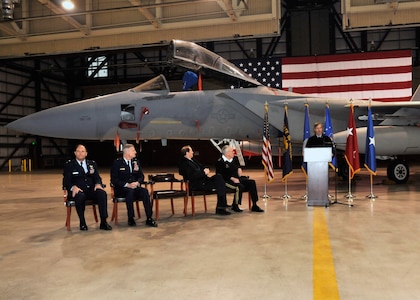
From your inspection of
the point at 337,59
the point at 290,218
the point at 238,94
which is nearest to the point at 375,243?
the point at 290,218

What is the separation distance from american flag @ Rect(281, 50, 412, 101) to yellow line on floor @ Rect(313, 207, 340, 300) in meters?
12.5

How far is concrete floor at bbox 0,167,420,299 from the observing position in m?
2.93

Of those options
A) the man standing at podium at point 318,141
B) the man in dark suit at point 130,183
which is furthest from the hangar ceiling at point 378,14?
the man in dark suit at point 130,183

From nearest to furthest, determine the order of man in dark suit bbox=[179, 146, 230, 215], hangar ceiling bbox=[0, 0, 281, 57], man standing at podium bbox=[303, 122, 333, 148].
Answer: man in dark suit bbox=[179, 146, 230, 215], man standing at podium bbox=[303, 122, 333, 148], hangar ceiling bbox=[0, 0, 281, 57]

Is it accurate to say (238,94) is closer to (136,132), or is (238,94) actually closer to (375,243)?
(136,132)


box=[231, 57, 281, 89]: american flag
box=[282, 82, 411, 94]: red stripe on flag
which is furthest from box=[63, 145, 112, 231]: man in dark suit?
box=[282, 82, 411, 94]: red stripe on flag

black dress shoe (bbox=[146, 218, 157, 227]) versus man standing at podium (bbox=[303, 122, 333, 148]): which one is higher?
man standing at podium (bbox=[303, 122, 333, 148])

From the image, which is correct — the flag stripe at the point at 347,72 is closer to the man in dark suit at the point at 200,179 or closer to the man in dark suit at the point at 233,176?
the man in dark suit at the point at 233,176

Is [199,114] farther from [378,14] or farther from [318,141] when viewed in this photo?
[378,14]

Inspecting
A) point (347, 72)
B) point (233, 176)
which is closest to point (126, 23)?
point (347, 72)

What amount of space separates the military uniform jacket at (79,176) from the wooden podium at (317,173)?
3.55 m

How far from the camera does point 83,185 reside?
17.9 feet

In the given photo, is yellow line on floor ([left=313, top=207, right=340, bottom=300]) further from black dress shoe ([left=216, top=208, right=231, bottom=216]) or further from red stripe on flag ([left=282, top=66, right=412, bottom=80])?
red stripe on flag ([left=282, top=66, right=412, bottom=80])

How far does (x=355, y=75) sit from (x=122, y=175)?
532 inches
